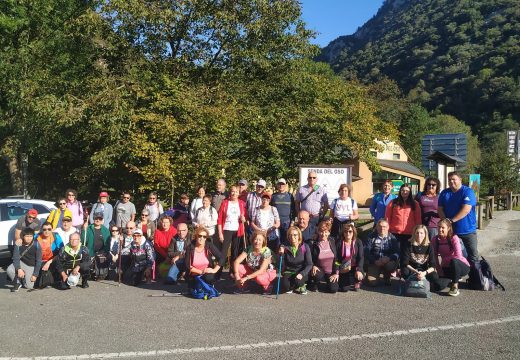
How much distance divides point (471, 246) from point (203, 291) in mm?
4199

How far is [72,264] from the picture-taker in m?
8.20

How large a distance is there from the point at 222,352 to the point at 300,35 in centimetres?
1470

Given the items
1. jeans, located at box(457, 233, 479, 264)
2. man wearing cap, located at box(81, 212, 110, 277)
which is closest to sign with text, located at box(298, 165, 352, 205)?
jeans, located at box(457, 233, 479, 264)

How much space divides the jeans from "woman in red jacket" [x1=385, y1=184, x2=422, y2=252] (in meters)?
0.78

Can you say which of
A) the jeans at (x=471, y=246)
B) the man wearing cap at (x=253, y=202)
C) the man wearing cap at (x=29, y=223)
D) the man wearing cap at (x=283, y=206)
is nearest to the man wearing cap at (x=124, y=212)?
the man wearing cap at (x=29, y=223)

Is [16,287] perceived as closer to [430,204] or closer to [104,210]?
[104,210]

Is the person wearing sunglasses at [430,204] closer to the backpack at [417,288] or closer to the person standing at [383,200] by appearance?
the person standing at [383,200]

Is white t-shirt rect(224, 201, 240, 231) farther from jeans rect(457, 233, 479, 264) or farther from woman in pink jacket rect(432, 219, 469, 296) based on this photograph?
jeans rect(457, 233, 479, 264)

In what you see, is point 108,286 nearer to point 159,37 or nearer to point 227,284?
point 227,284

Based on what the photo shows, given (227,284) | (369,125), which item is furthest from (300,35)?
(227,284)

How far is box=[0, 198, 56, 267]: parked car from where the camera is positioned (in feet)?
32.7

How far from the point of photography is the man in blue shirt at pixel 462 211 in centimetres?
779

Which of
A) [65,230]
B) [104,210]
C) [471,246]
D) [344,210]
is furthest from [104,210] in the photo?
[471,246]

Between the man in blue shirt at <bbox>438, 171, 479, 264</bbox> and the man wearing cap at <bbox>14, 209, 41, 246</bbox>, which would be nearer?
the man in blue shirt at <bbox>438, 171, 479, 264</bbox>
